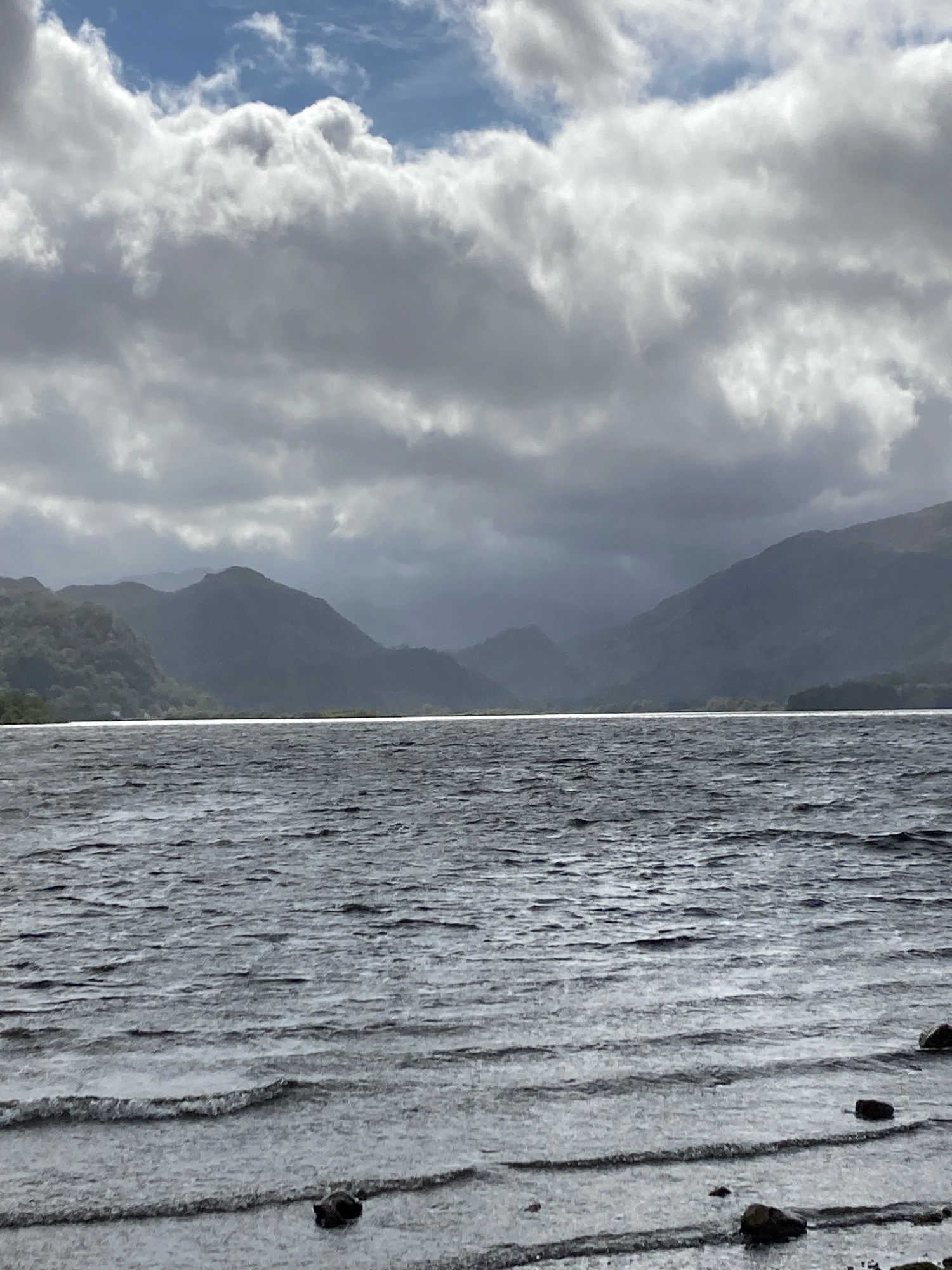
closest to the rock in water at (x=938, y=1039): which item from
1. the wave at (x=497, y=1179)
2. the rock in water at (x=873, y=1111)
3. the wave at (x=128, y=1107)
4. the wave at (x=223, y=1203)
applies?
the rock in water at (x=873, y=1111)

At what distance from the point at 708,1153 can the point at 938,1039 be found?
6194 mm

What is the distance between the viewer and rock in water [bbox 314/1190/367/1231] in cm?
1122

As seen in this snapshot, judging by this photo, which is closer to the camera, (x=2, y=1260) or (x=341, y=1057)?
(x=2, y=1260)

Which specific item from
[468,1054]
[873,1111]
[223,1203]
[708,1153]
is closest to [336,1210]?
[223,1203]

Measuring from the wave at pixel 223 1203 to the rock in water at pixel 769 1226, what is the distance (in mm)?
3293

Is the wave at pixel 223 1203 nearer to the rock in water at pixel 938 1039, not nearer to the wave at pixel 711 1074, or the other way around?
the wave at pixel 711 1074

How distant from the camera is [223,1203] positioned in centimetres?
1180

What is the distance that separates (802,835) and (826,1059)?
3594cm

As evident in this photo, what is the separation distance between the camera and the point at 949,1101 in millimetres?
14836

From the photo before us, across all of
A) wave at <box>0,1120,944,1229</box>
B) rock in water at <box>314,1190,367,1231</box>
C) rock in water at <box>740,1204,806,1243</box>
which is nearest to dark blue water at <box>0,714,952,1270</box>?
wave at <box>0,1120,944,1229</box>

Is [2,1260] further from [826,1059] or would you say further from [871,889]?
[871,889]

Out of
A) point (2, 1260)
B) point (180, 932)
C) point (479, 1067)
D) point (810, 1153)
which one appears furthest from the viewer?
point (180, 932)

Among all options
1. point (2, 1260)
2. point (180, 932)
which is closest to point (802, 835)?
point (180, 932)

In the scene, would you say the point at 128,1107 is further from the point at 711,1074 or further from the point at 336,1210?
the point at 711,1074
